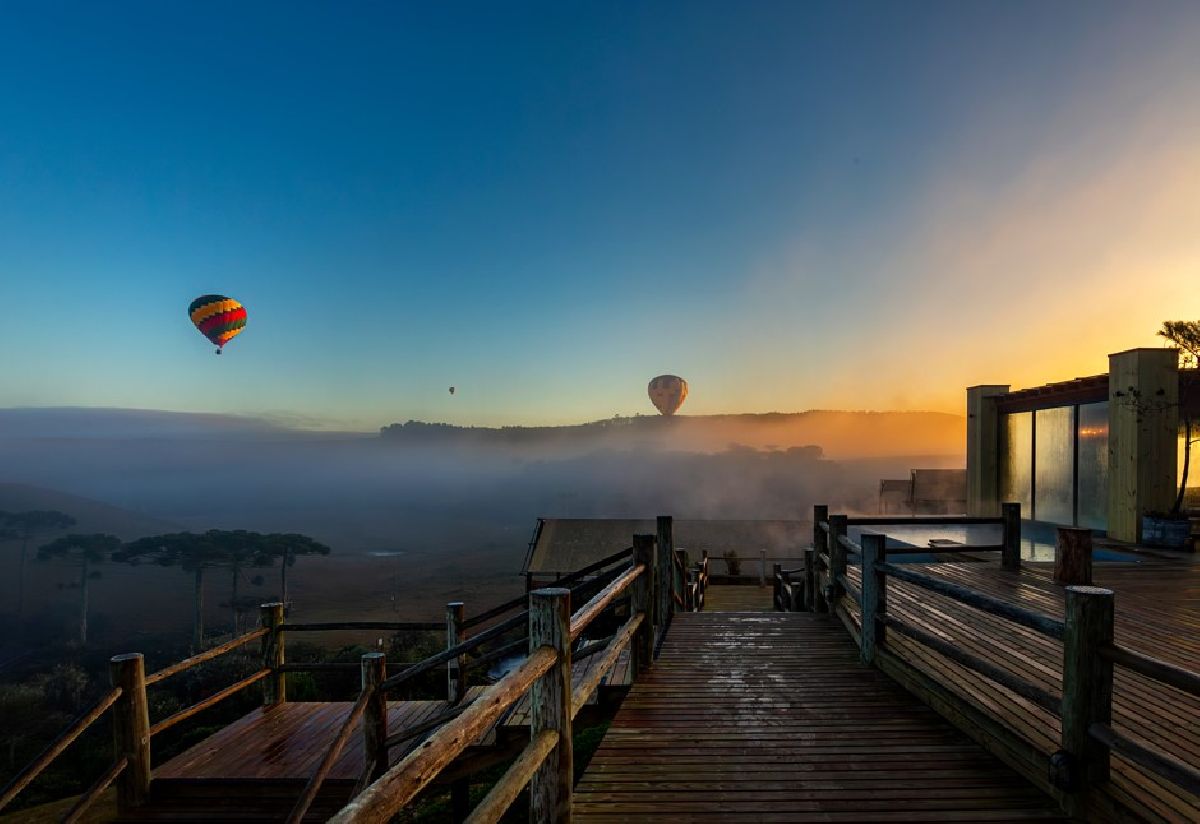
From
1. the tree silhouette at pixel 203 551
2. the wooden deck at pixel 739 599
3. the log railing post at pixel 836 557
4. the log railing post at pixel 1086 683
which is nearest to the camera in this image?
the log railing post at pixel 1086 683

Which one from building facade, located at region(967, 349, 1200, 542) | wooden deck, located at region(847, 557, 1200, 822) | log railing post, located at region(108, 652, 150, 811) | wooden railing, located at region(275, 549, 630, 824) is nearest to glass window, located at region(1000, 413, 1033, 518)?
building facade, located at region(967, 349, 1200, 542)

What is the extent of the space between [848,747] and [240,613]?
7410 centimetres

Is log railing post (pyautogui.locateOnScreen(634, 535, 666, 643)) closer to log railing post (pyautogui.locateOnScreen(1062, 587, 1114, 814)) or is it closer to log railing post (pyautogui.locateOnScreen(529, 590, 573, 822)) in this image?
log railing post (pyautogui.locateOnScreen(529, 590, 573, 822))

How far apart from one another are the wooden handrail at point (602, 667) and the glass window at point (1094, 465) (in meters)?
14.3

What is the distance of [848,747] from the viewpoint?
421 cm

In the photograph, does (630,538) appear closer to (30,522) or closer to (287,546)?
(287,546)

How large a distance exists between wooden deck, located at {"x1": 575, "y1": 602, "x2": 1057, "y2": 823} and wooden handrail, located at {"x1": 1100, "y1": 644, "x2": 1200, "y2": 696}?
3.44 ft

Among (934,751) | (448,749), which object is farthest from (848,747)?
(448,749)

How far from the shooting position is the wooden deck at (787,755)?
3.45m

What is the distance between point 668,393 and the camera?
62781mm

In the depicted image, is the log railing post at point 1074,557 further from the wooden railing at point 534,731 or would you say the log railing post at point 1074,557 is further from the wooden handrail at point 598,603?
the wooden railing at point 534,731

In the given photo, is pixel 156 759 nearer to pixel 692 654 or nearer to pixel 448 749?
pixel 692 654

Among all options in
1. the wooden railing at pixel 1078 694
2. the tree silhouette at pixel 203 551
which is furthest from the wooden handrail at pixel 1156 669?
the tree silhouette at pixel 203 551

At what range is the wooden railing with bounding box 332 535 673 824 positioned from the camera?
1723 millimetres
